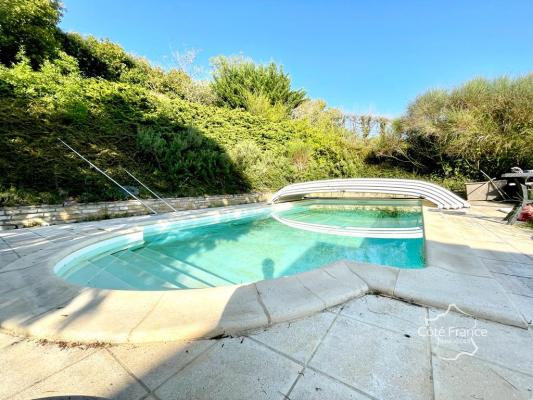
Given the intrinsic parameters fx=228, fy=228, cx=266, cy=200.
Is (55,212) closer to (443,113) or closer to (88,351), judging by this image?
(88,351)

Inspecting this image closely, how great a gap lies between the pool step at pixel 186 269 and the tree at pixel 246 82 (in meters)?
12.2

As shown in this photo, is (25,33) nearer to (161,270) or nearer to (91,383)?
(161,270)

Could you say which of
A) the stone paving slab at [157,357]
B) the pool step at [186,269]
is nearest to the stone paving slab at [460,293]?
the stone paving slab at [157,357]

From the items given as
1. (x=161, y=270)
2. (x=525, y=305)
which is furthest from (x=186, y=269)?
(x=525, y=305)

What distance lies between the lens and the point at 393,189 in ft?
21.4

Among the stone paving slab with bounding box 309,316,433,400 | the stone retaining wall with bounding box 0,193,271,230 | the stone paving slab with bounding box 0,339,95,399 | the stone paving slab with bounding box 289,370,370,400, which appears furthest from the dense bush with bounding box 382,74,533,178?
the stone paving slab with bounding box 0,339,95,399

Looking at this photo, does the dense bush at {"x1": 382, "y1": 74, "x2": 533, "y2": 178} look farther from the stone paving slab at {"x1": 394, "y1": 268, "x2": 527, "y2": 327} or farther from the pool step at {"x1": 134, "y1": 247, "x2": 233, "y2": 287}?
the pool step at {"x1": 134, "y1": 247, "x2": 233, "y2": 287}

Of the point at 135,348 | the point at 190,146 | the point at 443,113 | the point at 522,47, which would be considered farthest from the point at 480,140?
the point at 135,348

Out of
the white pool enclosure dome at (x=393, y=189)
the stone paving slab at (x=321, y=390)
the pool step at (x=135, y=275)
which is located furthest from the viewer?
the white pool enclosure dome at (x=393, y=189)

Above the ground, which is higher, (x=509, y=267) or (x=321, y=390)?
(x=321, y=390)

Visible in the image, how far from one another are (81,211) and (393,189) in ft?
26.3

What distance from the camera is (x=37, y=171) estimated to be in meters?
5.28

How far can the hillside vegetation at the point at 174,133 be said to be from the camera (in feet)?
19.3

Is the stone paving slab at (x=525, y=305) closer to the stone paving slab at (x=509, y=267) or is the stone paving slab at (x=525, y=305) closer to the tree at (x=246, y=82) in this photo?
the stone paving slab at (x=509, y=267)
